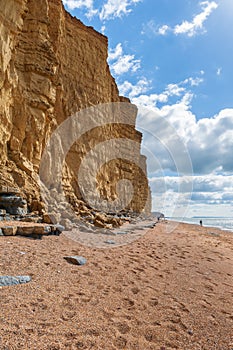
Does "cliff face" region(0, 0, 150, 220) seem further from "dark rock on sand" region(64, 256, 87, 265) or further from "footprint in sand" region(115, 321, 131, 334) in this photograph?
"footprint in sand" region(115, 321, 131, 334)

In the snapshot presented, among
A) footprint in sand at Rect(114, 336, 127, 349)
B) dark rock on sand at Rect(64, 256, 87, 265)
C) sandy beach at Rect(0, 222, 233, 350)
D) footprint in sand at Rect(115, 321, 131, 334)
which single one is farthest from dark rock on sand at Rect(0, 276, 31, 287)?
footprint in sand at Rect(114, 336, 127, 349)

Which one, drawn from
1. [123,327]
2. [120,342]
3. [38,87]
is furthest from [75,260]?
[38,87]

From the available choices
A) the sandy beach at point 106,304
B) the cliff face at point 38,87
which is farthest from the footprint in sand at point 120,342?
the cliff face at point 38,87

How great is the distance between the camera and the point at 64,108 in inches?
701

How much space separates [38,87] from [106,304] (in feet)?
39.9

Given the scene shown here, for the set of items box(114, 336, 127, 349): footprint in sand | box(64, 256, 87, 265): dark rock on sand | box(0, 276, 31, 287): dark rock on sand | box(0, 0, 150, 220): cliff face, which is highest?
box(0, 0, 150, 220): cliff face

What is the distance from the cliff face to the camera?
988cm

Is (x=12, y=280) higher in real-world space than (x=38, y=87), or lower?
lower

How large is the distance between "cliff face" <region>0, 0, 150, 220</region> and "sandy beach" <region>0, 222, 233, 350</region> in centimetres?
522

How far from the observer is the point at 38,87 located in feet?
41.7

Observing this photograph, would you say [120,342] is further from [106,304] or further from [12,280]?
[12,280]

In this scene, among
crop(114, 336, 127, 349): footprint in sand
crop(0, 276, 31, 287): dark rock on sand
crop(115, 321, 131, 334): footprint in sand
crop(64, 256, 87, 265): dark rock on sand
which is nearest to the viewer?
crop(114, 336, 127, 349): footprint in sand

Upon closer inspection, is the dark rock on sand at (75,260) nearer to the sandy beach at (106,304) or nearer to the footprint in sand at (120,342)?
the sandy beach at (106,304)

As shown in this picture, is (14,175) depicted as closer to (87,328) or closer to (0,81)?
(0,81)
